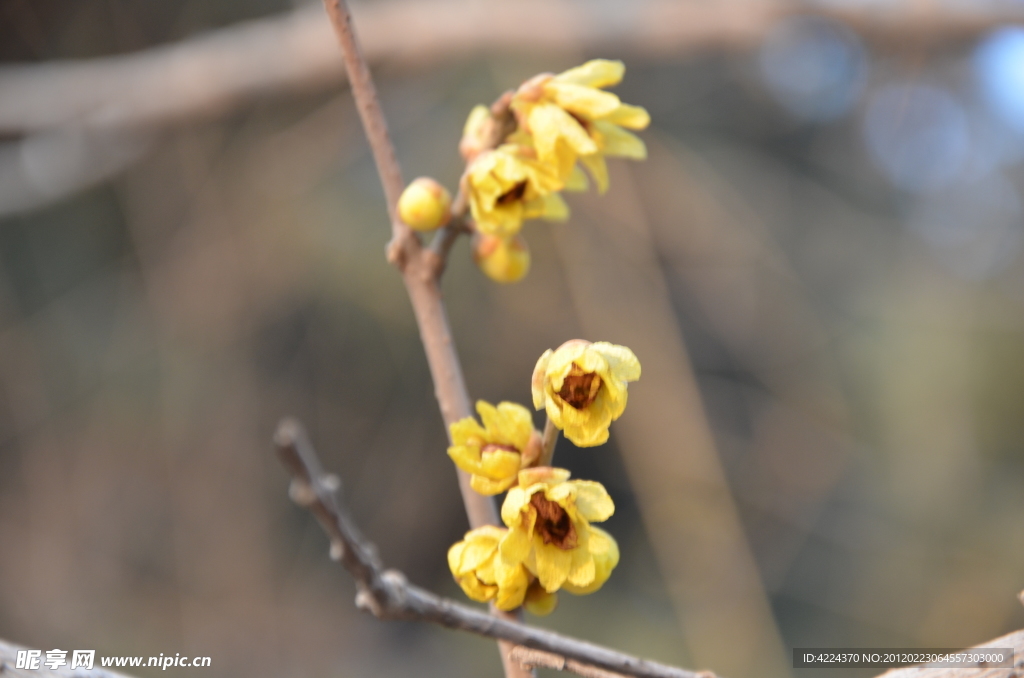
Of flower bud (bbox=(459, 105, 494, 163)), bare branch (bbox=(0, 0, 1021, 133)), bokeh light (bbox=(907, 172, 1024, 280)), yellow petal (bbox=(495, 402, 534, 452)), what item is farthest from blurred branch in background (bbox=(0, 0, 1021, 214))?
yellow petal (bbox=(495, 402, 534, 452))

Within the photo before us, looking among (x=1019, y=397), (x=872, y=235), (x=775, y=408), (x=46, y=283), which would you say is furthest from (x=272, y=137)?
(x=1019, y=397)

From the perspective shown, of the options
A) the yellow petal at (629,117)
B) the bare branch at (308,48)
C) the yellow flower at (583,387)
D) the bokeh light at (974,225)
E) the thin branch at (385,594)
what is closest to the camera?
the thin branch at (385,594)

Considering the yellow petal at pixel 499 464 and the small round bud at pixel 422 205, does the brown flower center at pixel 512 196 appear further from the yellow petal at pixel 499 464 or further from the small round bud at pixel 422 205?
the yellow petal at pixel 499 464

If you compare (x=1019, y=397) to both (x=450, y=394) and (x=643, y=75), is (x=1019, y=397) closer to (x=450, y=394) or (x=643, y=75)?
(x=643, y=75)

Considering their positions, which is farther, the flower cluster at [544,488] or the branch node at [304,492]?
the flower cluster at [544,488]

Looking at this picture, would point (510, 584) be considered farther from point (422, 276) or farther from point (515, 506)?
point (422, 276)

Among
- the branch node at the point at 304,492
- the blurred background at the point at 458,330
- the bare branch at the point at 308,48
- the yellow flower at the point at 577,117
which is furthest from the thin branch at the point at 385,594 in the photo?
the bare branch at the point at 308,48

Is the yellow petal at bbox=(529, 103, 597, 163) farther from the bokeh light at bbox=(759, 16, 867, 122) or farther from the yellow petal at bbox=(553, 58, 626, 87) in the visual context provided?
the bokeh light at bbox=(759, 16, 867, 122)
